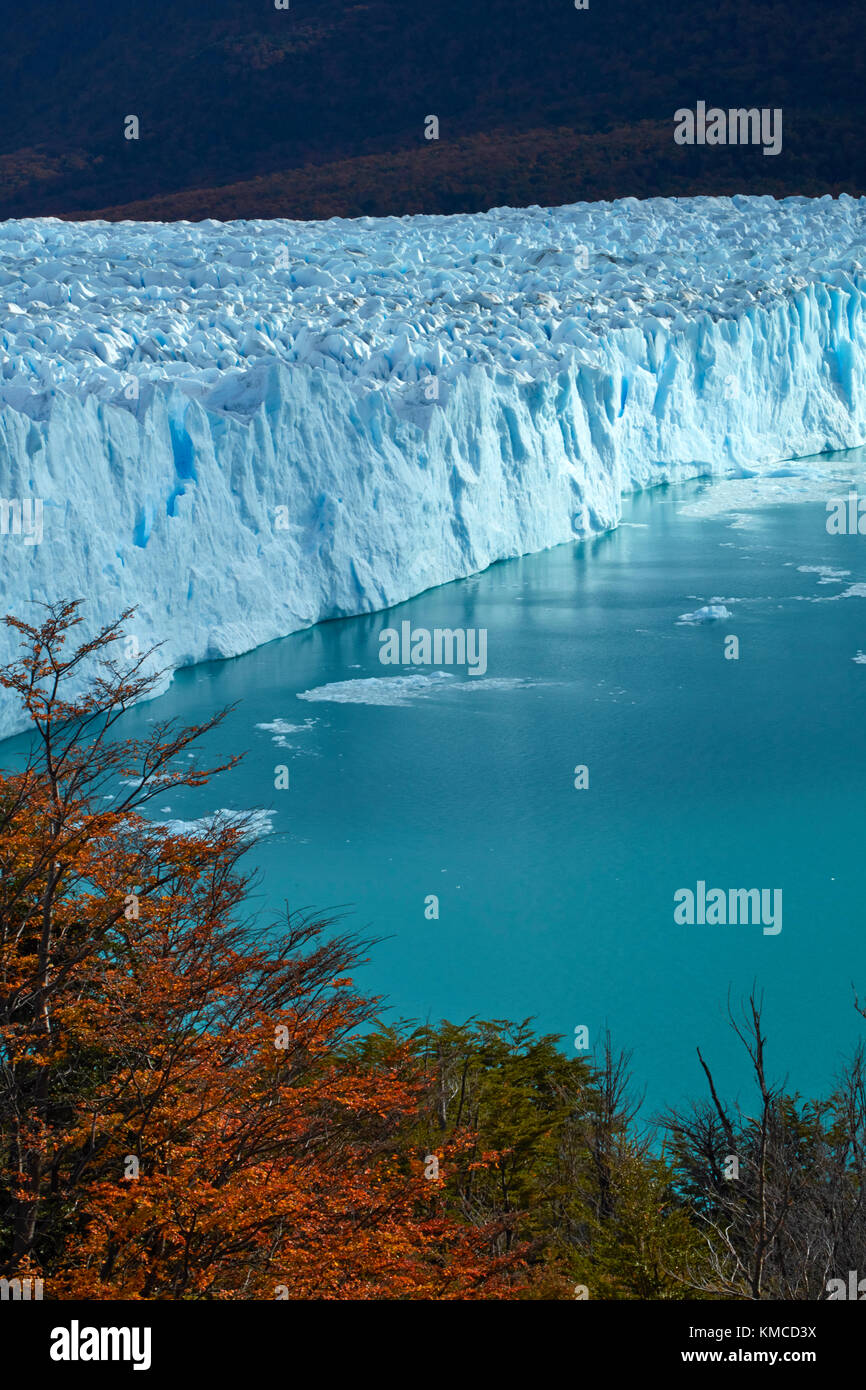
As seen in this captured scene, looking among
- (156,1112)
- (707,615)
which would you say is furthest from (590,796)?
(156,1112)

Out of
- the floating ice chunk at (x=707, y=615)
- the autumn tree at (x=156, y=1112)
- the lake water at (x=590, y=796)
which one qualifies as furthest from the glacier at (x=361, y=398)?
the autumn tree at (x=156, y=1112)

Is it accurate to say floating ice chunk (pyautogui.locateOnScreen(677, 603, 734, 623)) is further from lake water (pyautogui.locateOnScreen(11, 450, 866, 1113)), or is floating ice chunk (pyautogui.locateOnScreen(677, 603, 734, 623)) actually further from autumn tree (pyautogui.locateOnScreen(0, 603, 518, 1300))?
autumn tree (pyautogui.locateOnScreen(0, 603, 518, 1300))

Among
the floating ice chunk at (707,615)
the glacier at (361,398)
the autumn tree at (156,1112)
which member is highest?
the glacier at (361,398)

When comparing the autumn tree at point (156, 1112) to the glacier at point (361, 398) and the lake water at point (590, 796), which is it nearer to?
the lake water at point (590, 796)

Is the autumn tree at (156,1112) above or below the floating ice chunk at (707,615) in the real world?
below
